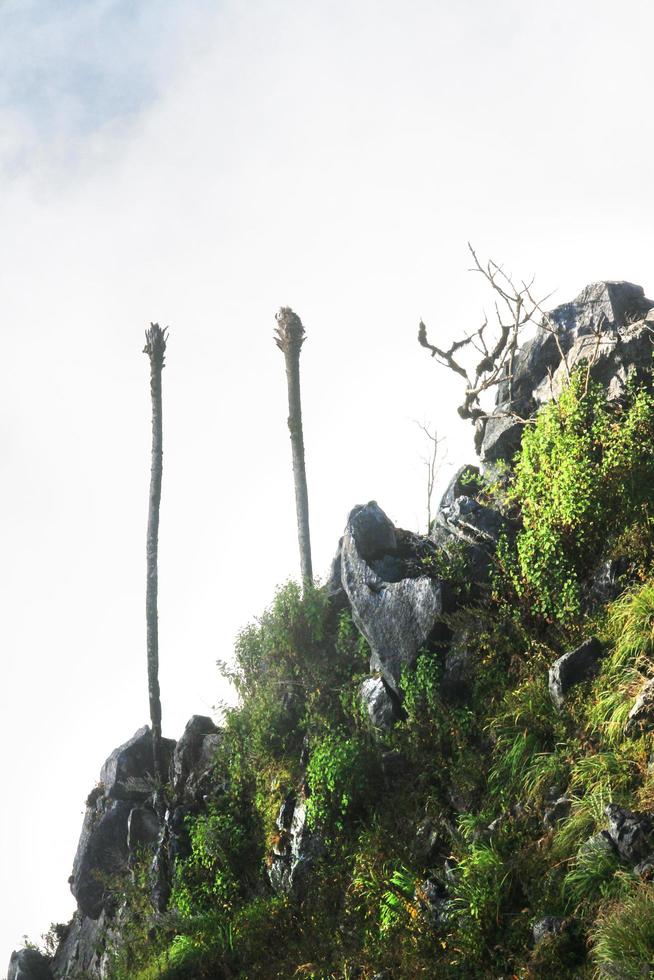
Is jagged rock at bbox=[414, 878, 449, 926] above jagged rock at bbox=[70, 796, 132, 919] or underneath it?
underneath

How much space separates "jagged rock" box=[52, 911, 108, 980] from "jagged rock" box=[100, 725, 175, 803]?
2.65m

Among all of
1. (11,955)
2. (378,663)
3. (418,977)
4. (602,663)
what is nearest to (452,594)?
(378,663)

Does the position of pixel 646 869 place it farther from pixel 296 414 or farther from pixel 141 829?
pixel 296 414

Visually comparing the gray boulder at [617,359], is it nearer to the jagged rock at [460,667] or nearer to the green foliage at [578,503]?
the green foliage at [578,503]

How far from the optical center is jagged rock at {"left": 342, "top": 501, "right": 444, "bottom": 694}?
13.9m

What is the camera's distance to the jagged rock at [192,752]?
18019 mm

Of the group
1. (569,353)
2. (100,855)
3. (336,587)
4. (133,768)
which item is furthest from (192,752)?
(569,353)

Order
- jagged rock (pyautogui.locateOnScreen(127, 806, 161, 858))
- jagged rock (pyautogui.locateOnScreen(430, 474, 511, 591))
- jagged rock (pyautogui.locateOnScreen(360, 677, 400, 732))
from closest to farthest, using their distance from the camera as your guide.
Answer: jagged rock (pyautogui.locateOnScreen(360, 677, 400, 732)), jagged rock (pyautogui.locateOnScreen(430, 474, 511, 591)), jagged rock (pyautogui.locateOnScreen(127, 806, 161, 858))

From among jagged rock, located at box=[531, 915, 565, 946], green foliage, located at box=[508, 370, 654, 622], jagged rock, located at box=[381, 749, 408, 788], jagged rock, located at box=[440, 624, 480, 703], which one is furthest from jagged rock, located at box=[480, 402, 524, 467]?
jagged rock, located at box=[531, 915, 565, 946]

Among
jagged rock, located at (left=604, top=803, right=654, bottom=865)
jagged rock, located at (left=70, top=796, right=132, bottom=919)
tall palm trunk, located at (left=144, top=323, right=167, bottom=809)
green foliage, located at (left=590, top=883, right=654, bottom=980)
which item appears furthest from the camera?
tall palm trunk, located at (left=144, top=323, right=167, bottom=809)

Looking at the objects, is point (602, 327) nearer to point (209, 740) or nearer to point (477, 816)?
point (477, 816)

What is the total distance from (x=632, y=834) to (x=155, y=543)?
16161mm

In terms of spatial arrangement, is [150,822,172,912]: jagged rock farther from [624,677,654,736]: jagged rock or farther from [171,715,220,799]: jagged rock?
[624,677,654,736]: jagged rock

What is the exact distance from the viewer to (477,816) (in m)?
11.1
